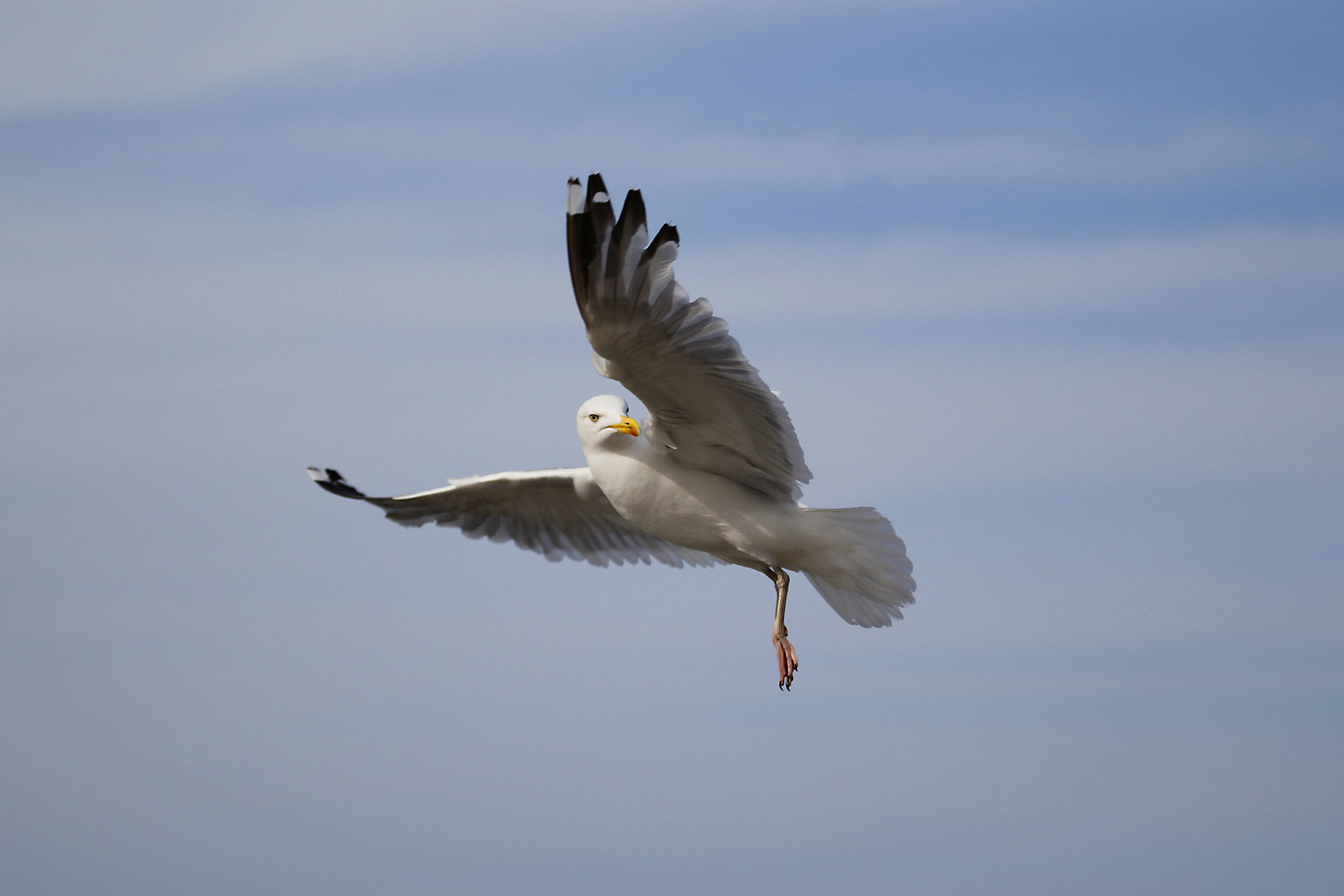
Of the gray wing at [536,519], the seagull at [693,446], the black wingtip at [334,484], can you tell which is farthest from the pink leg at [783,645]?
the black wingtip at [334,484]

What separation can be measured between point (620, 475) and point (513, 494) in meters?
1.91

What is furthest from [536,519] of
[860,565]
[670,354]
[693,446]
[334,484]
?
[670,354]

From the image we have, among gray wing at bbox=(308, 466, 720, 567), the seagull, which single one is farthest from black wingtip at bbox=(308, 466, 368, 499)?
the seagull

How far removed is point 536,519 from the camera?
9273 millimetres

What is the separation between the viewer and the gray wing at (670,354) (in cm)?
608

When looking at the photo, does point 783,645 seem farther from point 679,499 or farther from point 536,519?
point 536,519

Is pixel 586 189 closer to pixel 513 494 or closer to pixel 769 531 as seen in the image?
pixel 769 531

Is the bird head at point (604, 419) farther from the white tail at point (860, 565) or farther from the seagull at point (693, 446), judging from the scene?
the white tail at point (860, 565)

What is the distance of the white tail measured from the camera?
747cm

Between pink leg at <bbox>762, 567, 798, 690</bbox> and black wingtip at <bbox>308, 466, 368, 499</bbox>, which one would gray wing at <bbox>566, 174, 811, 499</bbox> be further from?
black wingtip at <bbox>308, 466, 368, 499</bbox>

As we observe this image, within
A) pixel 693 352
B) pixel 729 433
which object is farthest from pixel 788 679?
pixel 693 352

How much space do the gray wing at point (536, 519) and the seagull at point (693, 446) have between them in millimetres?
350

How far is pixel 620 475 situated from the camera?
7.24 meters

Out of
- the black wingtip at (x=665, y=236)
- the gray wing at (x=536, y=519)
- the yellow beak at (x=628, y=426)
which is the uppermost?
the black wingtip at (x=665, y=236)
